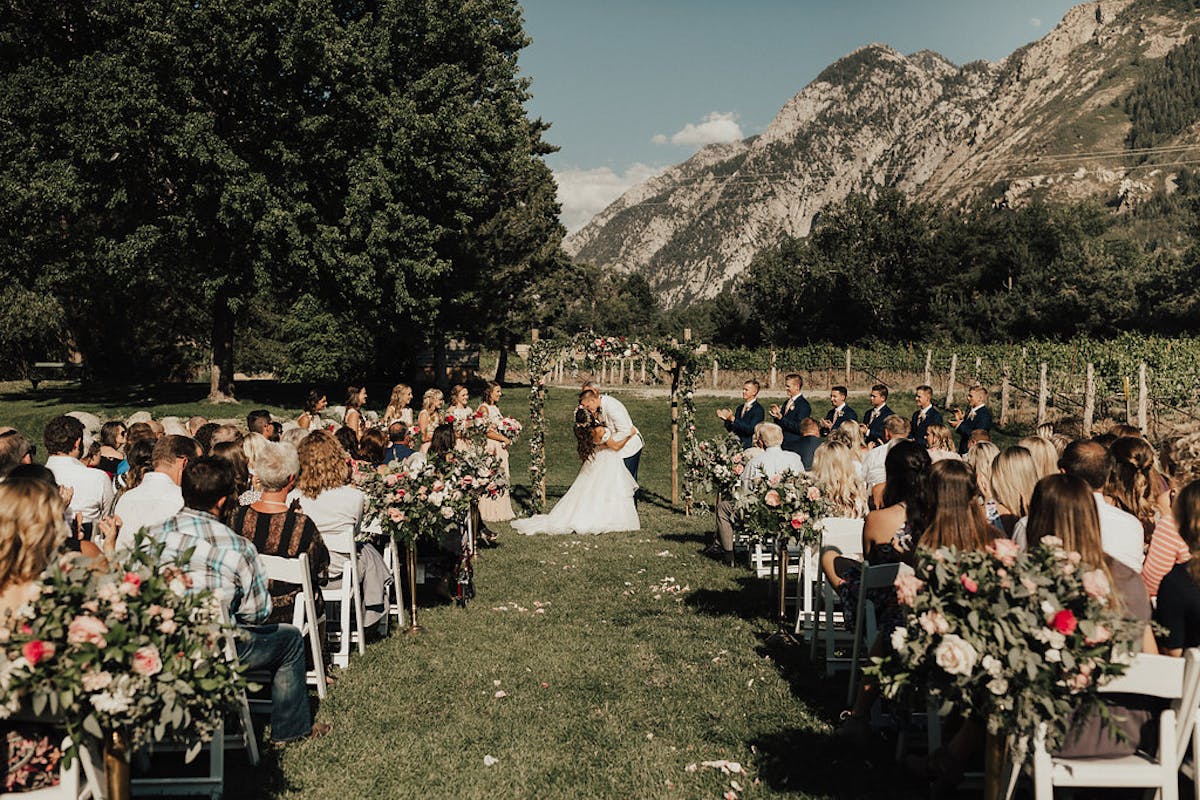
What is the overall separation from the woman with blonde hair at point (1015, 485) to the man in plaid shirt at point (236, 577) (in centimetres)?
472

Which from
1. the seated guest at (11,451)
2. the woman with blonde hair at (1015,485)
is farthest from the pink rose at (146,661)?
the woman with blonde hair at (1015,485)

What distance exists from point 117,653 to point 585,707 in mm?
3789

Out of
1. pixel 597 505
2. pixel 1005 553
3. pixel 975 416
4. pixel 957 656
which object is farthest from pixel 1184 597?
pixel 597 505

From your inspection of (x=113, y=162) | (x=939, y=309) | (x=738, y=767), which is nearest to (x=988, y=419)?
(x=738, y=767)

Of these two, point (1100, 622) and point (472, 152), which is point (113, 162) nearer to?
point (472, 152)

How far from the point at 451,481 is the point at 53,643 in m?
5.55

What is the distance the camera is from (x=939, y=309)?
2489 inches

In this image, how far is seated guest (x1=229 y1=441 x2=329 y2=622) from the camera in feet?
20.2

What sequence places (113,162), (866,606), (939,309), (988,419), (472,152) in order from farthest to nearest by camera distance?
(939,309) → (472,152) → (113,162) → (988,419) → (866,606)

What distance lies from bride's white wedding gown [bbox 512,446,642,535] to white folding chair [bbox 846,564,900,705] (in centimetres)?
861

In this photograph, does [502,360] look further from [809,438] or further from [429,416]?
[809,438]

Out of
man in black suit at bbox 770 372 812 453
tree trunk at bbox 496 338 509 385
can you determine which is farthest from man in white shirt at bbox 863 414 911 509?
tree trunk at bbox 496 338 509 385

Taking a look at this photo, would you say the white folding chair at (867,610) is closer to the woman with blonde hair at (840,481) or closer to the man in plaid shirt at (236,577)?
the woman with blonde hair at (840,481)

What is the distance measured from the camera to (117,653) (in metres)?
3.33
